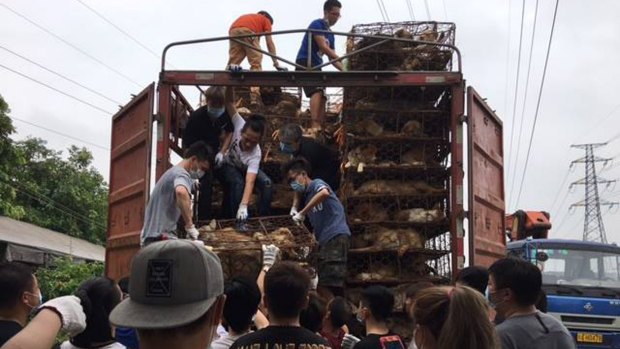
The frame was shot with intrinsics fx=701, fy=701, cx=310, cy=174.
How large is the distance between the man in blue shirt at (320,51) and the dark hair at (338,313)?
306 cm

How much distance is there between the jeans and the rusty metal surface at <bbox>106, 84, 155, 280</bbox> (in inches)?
34.1

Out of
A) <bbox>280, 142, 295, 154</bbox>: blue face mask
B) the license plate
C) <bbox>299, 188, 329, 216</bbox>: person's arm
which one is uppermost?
<bbox>280, 142, 295, 154</bbox>: blue face mask

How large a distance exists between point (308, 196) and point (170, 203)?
1.26m

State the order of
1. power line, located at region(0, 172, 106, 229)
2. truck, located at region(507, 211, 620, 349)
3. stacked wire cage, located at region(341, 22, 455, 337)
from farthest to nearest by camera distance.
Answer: power line, located at region(0, 172, 106, 229)
truck, located at region(507, 211, 620, 349)
stacked wire cage, located at region(341, 22, 455, 337)

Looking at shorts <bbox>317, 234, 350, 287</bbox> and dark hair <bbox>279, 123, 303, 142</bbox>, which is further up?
dark hair <bbox>279, 123, 303, 142</bbox>

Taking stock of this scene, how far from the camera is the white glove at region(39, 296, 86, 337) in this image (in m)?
2.61

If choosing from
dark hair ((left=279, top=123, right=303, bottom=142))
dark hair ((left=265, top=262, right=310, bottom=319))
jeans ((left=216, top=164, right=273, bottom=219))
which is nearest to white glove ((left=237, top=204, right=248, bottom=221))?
jeans ((left=216, top=164, right=273, bottom=219))

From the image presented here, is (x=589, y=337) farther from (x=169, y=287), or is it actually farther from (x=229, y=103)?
(x=169, y=287)

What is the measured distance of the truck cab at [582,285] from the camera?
11.1 metres

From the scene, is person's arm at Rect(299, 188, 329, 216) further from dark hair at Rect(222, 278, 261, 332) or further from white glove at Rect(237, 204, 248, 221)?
dark hair at Rect(222, 278, 261, 332)

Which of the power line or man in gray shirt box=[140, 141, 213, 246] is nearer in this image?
man in gray shirt box=[140, 141, 213, 246]

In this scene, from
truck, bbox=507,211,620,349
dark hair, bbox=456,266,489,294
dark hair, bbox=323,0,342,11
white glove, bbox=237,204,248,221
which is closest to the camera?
dark hair, bbox=456,266,489,294

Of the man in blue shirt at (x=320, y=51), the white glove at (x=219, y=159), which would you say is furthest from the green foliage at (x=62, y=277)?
the white glove at (x=219, y=159)

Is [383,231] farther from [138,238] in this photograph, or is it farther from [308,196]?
[138,238]
